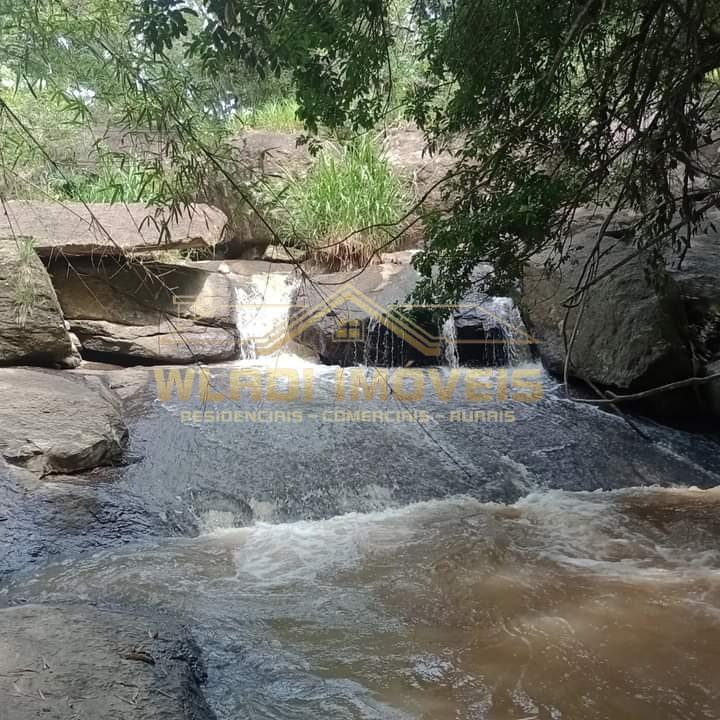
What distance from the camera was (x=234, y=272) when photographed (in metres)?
7.49

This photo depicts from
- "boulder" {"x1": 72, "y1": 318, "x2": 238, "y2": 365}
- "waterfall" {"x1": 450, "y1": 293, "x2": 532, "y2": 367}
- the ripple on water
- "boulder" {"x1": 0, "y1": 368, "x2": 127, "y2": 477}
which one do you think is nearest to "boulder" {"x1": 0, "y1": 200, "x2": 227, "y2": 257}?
"boulder" {"x1": 72, "y1": 318, "x2": 238, "y2": 365}

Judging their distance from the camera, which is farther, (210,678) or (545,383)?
(545,383)

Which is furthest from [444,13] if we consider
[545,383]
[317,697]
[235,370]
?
[235,370]

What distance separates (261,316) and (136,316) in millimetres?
1152

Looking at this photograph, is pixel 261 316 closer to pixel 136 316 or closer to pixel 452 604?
pixel 136 316

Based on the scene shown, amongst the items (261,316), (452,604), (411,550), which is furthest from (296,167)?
(452,604)

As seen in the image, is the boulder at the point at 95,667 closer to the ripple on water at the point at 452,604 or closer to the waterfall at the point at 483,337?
the ripple on water at the point at 452,604

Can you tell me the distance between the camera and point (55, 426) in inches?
157

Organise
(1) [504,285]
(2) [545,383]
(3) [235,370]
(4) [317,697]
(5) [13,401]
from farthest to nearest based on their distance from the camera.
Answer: (3) [235,370] < (2) [545,383] < (5) [13,401] < (1) [504,285] < (4) [317,697]

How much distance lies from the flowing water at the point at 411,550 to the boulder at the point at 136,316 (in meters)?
1.00

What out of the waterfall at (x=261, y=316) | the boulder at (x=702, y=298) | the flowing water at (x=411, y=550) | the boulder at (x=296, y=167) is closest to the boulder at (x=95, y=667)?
the flowing water at (x=411, y=550)

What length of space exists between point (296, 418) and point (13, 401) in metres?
1.75

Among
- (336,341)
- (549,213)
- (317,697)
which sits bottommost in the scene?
(317,697)

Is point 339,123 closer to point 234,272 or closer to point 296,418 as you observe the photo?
point 296,418
